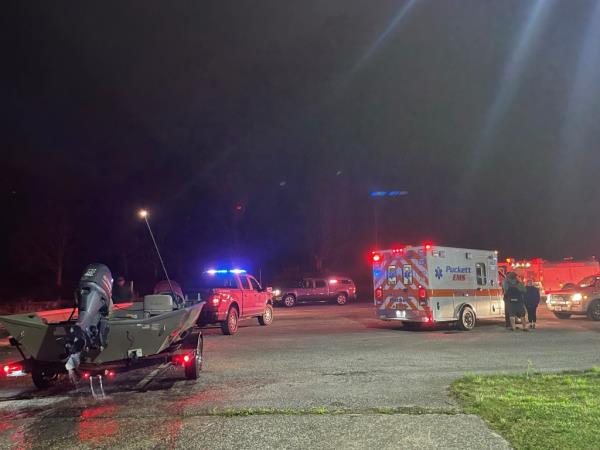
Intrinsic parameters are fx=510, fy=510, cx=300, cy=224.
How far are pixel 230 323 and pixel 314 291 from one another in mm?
17863

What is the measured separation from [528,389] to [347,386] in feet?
8.11

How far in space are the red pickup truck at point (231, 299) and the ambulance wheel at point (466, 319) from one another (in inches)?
259

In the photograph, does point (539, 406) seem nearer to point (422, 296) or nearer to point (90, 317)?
point (90, 317)

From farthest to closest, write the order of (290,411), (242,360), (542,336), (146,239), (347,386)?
1. (146,239)
2. (542,336)
3. (242,360)
4. (347,386)
5. (290,411)

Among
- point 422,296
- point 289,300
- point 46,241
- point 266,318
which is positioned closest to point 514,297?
point 422,296

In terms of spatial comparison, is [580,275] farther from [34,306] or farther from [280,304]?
[34,306]

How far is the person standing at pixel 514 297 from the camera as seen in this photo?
49.0 ft

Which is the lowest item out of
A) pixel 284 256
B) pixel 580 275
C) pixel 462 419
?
pixel 462 419

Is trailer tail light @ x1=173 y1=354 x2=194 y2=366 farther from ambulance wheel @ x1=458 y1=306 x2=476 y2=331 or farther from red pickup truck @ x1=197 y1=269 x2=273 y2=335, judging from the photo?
ambulance wheel @ x1=458 y1=306 x2=476 y2=331

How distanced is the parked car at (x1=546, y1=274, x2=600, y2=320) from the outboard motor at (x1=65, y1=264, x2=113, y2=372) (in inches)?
654

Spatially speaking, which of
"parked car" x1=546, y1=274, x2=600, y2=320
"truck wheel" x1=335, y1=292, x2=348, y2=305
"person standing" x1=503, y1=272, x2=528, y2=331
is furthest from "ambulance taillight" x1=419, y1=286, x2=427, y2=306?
"truck wheel" x1=335, y1=292, x2=348, y2=305

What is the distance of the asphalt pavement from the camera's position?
5.14 m

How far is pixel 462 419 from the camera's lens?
558cm

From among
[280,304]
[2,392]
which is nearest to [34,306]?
[280,304]
